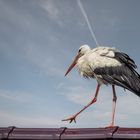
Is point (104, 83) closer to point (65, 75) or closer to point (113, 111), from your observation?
point (113, 111)

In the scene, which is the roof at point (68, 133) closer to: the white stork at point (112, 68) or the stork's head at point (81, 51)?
the white stork at point (112, 68)

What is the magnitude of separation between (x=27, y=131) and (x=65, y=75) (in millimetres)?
6780

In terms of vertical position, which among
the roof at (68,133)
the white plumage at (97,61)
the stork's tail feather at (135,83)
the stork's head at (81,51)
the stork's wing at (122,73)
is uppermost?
the stork's head at (81,51)

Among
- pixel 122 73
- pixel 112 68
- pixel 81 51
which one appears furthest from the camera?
pixel 81 51

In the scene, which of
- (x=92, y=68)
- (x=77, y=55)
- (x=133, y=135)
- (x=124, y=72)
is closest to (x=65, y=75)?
(x=77, y=55)

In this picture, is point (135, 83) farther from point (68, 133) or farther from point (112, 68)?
point (68, 133)

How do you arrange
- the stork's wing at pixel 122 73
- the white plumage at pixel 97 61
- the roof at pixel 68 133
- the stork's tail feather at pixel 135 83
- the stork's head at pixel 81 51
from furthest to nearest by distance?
the stork's head at pixel 81 51
the white plumage at pixel 97 61
the stork's wing at pixel 122 73
the stork's tail feather at pixel 135 83
the roof at pixel 68 133

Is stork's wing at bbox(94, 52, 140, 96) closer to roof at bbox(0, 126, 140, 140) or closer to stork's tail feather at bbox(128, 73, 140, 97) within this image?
stork's tail feather at bbox(128, 73, 140, 97)

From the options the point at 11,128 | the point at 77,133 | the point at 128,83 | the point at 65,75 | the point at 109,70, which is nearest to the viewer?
the point at 77,133

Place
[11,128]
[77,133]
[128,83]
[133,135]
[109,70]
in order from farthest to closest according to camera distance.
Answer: [109,70] < [128,83] < [11,128] < [77,133] < [133,135]

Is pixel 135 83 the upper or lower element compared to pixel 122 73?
lower

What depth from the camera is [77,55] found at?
42.8 ft

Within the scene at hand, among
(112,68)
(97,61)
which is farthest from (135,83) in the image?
(97,61)

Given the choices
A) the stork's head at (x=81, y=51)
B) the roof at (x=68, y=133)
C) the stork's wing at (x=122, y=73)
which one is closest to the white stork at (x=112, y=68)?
the stork's wing at (x=122, y=73)
